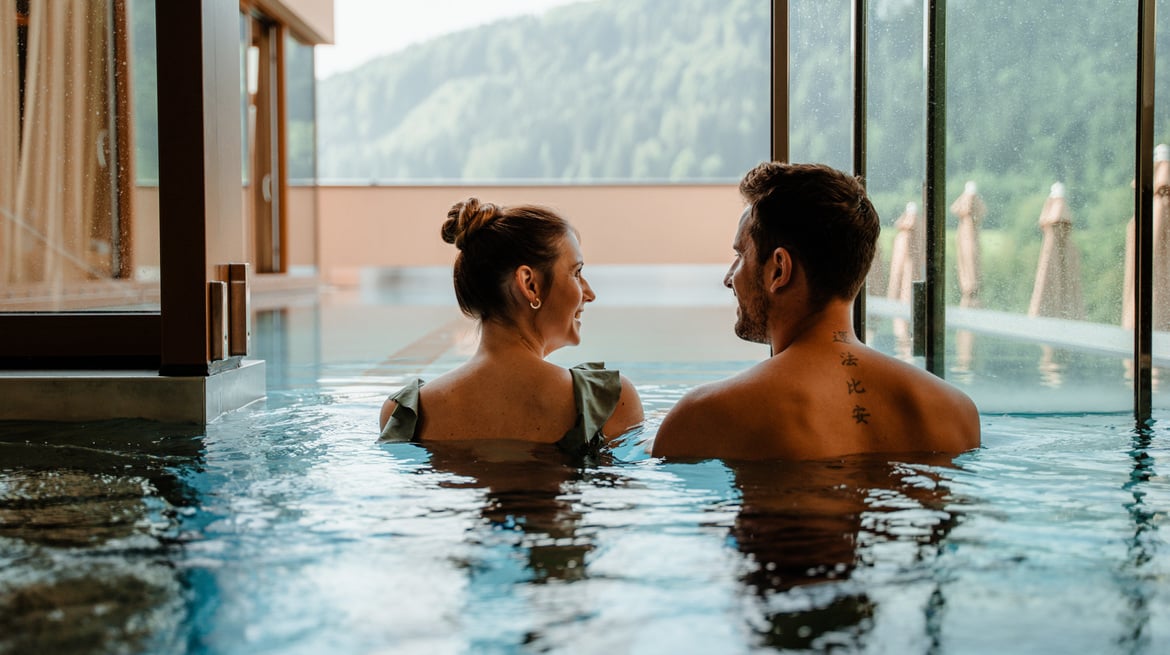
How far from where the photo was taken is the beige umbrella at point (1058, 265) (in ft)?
11.7

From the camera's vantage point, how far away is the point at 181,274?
10.5 feet

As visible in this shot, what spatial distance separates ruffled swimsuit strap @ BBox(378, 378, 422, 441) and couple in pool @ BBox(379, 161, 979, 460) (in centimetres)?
3

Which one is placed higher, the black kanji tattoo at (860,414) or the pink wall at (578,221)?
the pink wall at (578,221)

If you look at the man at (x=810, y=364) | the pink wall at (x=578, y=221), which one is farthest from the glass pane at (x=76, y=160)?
the pink wall at (x=578, y=221)

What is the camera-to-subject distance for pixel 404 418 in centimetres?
254

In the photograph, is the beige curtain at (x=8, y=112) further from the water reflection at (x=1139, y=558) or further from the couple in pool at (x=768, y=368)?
the water reflection at (x=1139, y=558)

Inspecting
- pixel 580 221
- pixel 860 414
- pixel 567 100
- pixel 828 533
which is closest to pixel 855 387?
pixel 860 414

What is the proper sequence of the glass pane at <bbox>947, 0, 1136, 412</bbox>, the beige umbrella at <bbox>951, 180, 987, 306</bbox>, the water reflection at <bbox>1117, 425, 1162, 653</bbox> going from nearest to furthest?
the water reflection at <bbox>1117, 425, 1162, 653</bbox> → the glass pane at <bbox>947, 0, 1136, 412</bbox> → the beige umbrella at <bbox>951, 180, 987, 306</bbox>

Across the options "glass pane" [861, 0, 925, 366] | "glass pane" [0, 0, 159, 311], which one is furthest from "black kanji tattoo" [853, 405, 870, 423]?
"glass pane" [0, 0, 159, 311]

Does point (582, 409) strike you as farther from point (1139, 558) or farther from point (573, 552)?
point (1139, 558)

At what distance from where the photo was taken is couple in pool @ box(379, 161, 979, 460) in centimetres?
210

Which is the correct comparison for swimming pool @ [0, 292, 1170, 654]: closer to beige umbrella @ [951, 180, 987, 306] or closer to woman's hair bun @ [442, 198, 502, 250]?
woman's hair bun @ [442, 198, 502, 250]

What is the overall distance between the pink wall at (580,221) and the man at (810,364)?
1204 centimetres

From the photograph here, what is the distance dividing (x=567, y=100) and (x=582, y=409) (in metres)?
14.4
